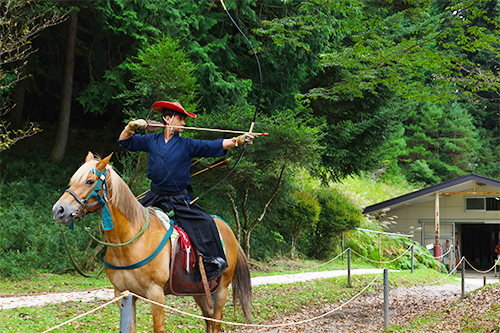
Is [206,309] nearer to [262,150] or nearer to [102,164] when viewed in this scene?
[102,164]

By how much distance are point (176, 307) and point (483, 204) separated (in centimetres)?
1749

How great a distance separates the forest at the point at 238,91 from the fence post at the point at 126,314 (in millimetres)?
3462

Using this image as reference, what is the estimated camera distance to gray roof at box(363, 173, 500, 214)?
712 inches

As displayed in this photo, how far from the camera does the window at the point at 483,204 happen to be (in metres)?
19.8

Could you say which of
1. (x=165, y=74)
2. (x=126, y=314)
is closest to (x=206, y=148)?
(x=126, y=314)

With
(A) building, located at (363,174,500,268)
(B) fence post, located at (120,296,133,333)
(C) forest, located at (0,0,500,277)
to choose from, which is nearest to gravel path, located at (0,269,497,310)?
(C) forest, located at (0,0,500,277)

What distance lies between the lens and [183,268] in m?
4.08

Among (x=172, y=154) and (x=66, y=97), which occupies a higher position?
(x=66, y=97)

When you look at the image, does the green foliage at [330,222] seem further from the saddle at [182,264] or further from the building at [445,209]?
the saddle at [182,264]

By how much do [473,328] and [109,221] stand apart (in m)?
5.62

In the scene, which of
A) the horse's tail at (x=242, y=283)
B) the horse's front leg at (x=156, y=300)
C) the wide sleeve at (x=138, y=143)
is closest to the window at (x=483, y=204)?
the horse's tail at (x=242, y=283)

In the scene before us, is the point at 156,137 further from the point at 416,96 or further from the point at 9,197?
the point at 9,197

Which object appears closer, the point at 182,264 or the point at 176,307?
the point at 182,264

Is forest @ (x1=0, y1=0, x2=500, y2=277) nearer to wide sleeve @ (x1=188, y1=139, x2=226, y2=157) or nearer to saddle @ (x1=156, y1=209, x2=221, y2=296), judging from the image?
wide sleeve @ (x1=188, y1=139, x2=226, y2=157)
